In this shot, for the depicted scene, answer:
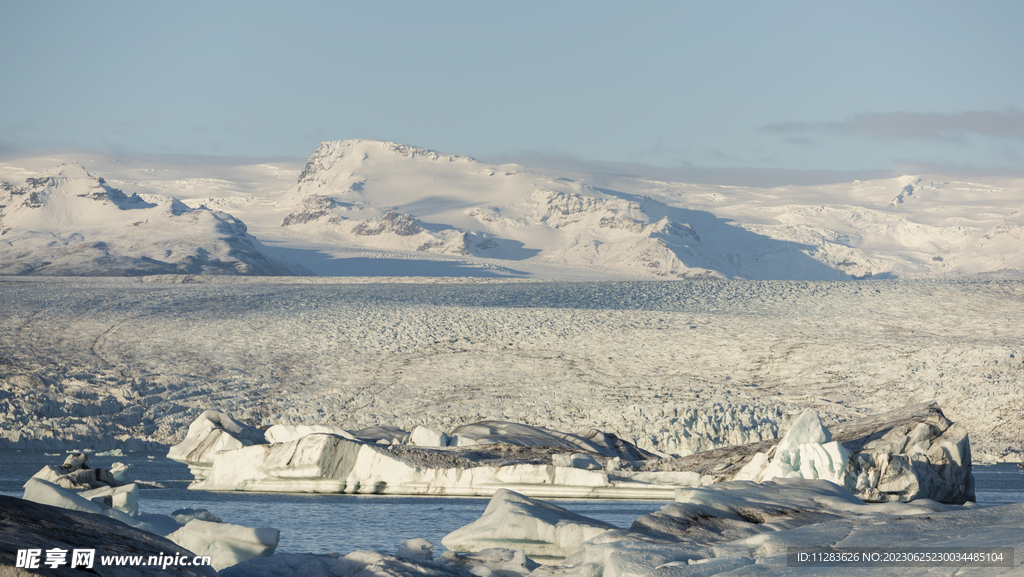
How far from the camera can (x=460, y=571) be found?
21.6ft

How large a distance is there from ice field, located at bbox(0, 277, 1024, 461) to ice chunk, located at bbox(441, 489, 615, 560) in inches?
513

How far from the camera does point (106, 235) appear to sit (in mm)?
139375

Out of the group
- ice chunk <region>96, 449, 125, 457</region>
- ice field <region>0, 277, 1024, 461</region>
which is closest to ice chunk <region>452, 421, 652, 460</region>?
ice field <region>0, 277, 1024, 461</region>

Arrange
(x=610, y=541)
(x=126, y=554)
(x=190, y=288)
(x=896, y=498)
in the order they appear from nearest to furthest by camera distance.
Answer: (x=126, y=554) < (x=610, y=541) < (x=896, y=498) < (x=190, y=288)

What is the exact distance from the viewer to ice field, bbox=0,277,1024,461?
74.8 feet

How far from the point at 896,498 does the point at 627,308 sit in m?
21.5

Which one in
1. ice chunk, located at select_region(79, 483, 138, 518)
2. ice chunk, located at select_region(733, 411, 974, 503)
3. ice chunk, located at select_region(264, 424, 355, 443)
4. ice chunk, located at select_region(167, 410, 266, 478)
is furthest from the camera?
ice chunk, located at select_region(167, 410, 266, 478)

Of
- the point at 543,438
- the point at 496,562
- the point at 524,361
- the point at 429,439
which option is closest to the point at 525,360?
the point at 524,361

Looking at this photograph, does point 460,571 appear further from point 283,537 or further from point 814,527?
point 283,537

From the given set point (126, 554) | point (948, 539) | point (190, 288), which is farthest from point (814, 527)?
point (190, 288)

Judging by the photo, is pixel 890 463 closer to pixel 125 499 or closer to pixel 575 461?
pixel 575 461

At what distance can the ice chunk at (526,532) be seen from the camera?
7828 mm

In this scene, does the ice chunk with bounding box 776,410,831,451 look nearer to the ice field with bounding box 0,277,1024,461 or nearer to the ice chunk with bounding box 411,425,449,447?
the ice chunk with bounding box 411,425,449,447

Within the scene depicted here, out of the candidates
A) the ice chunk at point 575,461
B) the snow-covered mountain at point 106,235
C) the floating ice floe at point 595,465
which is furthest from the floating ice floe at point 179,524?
the snow-covered mountain at point 106,235
